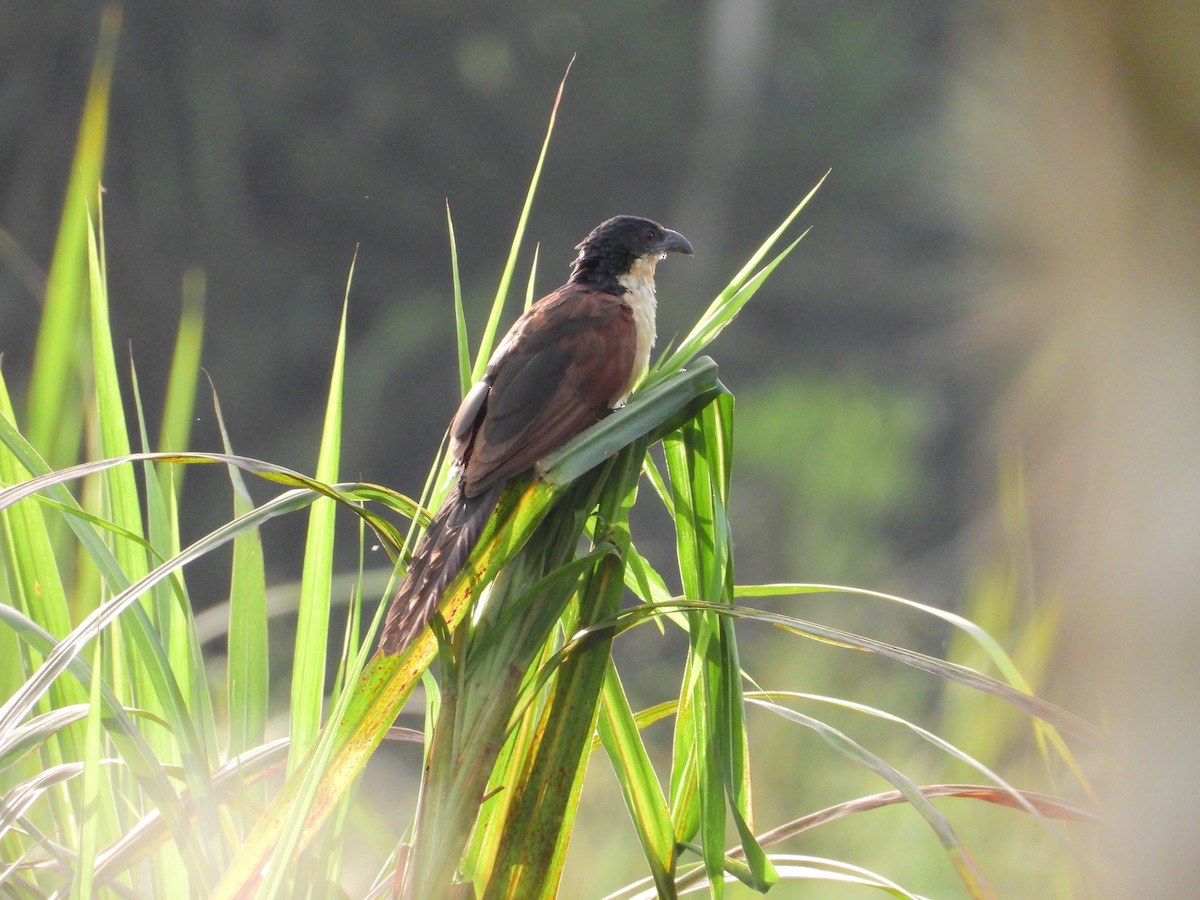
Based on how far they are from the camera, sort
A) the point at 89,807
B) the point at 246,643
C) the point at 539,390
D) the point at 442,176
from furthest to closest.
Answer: the point at 442,176
the point at 539,390
the point at 246,643
the point at 89,807

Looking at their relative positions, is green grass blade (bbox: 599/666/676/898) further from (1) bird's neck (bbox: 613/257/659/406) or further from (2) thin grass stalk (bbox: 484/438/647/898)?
(1) bird's neck (bbox: 613/257/659/406)

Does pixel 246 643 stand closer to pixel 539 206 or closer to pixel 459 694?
pixel 459 694

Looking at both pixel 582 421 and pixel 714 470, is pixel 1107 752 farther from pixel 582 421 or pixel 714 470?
pixel 582 421

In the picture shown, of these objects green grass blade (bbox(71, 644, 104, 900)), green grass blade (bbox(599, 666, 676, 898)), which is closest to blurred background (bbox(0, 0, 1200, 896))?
green grass blade (bbox(599, 666, 676, 898))

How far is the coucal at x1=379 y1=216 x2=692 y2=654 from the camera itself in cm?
72

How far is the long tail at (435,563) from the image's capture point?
2.14 feet

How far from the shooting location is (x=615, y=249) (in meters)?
1.56

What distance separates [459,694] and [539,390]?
502mm

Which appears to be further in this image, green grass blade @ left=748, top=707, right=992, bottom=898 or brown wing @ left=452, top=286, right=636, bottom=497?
brown wing @ left=452, top=286, right=636, bottom=497

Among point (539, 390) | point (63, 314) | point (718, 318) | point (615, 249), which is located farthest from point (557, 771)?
point (615, 249)

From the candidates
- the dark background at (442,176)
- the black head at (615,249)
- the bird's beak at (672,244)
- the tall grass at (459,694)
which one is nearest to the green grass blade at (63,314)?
the tall grass at (459,694)

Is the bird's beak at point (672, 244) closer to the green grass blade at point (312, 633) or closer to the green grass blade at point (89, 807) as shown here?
the green grass blade at point (312, 633)

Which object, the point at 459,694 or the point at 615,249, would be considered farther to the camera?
the point at 615,249

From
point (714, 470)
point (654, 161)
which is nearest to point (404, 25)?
point (654, 161)
